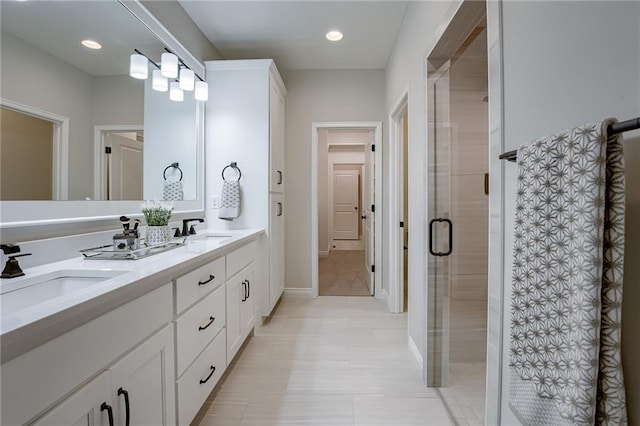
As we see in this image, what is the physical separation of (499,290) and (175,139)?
2387 mm

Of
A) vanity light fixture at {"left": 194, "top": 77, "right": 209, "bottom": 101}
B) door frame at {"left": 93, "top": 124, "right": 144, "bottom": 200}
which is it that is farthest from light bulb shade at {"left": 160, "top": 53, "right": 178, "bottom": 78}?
door frame at {"left": 93, "top": 124, "right": 144, "bottom": 200}

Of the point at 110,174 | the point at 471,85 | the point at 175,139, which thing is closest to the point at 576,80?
the point at 471,85

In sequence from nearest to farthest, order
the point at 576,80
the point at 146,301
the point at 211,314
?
the point at 576,80
the point at 146,301
the point at 211,314

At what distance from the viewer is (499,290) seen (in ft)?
3.43

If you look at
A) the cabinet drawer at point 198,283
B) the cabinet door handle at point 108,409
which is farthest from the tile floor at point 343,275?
the cabinet door handle at point 108,409

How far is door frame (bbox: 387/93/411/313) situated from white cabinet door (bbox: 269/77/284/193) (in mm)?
1173

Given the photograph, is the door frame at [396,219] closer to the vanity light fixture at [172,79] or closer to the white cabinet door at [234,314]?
the white cabinet door at [234,314]

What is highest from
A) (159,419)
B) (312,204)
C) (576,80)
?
(576,80)

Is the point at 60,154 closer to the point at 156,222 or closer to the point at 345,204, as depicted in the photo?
the point at 156,222

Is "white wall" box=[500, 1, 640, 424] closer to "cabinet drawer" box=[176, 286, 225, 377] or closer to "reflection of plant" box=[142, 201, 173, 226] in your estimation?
"cabinet drawer" box=[176, 286, 225, 377]

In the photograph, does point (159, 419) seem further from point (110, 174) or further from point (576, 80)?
point (576, 80)

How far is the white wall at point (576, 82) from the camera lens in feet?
1.88

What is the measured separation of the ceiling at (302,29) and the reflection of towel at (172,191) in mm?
1427

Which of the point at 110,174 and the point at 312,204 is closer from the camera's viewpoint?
the point at 110,174
